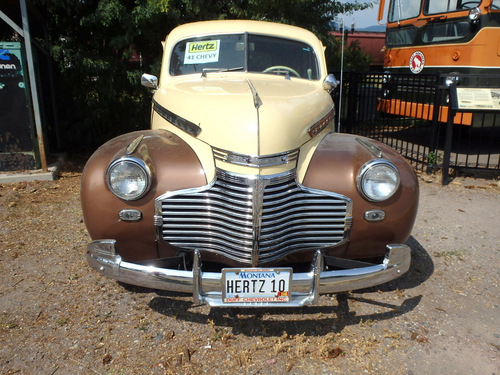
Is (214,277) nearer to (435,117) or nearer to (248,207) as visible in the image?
(248,207)

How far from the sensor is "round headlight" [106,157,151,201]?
8.45 feet

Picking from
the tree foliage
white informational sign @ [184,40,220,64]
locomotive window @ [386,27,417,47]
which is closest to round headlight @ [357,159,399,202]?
white informational sign @ [184,40,220,64]

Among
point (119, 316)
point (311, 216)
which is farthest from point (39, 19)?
point (311, 216)

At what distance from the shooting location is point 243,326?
279 cm

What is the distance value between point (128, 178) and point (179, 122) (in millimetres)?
743

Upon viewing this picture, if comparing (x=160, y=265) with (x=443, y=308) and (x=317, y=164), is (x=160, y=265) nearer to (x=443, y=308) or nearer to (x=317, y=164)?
(x=317, y=164)

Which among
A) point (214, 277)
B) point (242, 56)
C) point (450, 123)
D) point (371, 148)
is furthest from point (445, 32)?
point (214, 277)

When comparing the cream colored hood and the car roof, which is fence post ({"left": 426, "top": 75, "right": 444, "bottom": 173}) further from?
the cream colored hood

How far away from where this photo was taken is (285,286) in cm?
240

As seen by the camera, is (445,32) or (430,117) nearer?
(445,32)

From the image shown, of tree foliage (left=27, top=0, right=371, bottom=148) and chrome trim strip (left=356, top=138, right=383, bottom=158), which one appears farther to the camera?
tree foliage (left=27, top=0, right=371, bottom=148)

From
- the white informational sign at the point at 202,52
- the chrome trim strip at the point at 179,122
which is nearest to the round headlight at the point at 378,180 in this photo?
the chrome trim strip at the point at 179,122

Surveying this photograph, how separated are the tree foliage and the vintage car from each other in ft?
14.9

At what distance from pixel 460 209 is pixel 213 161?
3.70 metres
